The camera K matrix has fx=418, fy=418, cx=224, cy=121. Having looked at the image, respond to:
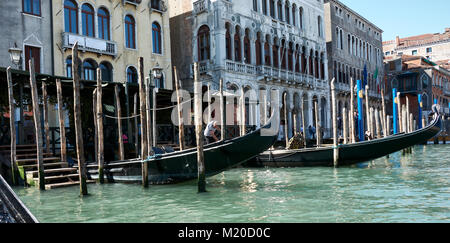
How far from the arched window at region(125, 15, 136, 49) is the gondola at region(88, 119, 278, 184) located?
791 cm

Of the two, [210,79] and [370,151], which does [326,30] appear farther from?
[370,151]

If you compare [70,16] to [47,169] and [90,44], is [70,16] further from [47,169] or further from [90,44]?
[47,169]

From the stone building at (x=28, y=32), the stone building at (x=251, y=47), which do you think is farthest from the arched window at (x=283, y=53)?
the stone building at (x=28, y=32)

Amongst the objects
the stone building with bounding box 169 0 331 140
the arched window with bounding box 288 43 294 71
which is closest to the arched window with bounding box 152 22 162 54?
the stone building with bounding box 169 0 331 140

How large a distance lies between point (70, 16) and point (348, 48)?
65.4ft

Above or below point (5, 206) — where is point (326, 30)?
above

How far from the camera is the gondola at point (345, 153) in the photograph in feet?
36.4

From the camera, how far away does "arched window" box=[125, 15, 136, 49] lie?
50.2 feet

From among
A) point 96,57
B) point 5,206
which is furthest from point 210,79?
point 5,206

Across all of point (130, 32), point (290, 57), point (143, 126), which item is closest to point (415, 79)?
point (290, 57)

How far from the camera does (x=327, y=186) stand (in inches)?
303

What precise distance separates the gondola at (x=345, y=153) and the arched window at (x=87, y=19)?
706 centimetres

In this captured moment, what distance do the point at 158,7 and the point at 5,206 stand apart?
569 inches
